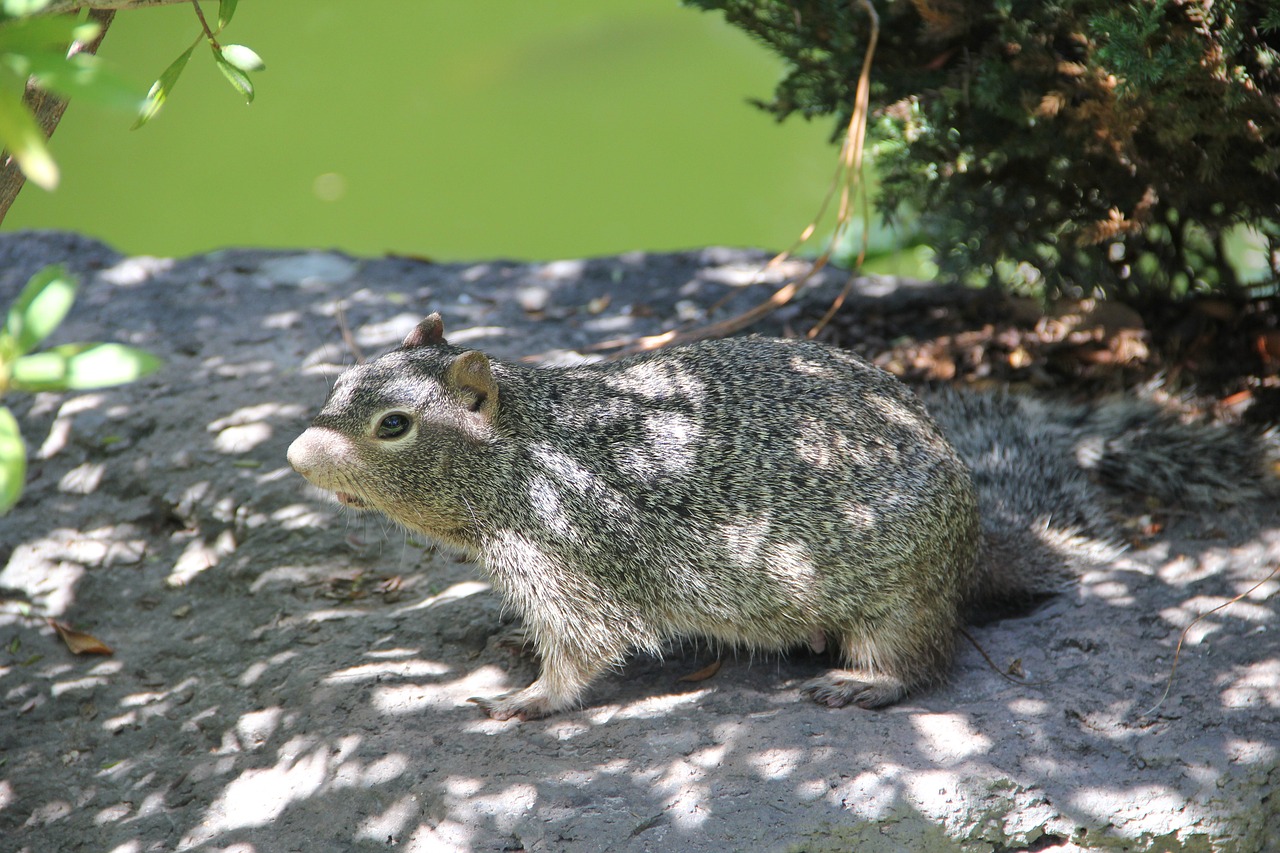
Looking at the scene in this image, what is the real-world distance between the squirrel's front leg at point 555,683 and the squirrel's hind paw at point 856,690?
0.71 metres

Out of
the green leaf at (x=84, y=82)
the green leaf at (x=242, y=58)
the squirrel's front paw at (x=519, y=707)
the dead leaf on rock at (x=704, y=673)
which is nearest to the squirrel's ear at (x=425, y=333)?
the green leaf at (x=242, y=58)

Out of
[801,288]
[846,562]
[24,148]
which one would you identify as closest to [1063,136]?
[801,288]

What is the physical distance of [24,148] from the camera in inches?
61.1

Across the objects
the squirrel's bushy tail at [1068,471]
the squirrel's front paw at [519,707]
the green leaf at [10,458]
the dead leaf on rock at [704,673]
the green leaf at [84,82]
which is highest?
the green leaf at [84,82]

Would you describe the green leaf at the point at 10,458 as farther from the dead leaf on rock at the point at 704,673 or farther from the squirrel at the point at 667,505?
the dead leaf on rock at the point at 704,673

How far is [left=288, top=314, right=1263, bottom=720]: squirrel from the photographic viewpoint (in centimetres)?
369

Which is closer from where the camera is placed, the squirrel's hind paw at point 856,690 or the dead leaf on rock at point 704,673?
the squirrel's hind paw at point 856,690

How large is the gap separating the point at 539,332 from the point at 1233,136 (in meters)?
3.47

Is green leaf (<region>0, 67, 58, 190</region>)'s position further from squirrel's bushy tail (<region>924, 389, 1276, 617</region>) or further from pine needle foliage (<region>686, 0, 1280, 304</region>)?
pine needle foliage (<region>686, 0, 1280, 304</region>)

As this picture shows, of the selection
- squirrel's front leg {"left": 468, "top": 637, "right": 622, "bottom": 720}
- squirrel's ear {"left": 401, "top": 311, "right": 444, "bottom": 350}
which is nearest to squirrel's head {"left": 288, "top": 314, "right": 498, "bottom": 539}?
squirrel's ear {"left": 401, "top": 311, "right": 444, "bottom": 350}

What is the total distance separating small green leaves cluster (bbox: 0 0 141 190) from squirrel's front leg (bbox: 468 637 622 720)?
2.47m

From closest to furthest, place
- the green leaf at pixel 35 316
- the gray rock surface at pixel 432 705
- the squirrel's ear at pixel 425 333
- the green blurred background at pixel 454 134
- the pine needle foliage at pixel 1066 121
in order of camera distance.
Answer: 1. the green leaf at pixel 35 316
2. the gray rock surface at pixel 432 705
3. the squirrel's ear at pixel 425 333
4. the pine needle foliage at pixel 1066 121
5. the green blurred background at pixel 454 134

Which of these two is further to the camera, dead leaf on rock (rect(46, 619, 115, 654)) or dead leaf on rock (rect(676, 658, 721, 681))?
dead leaf on rock (rect(46, 619, 115, 654))

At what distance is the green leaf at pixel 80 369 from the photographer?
164 cm
